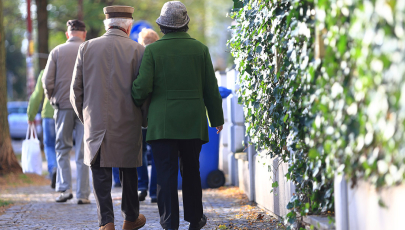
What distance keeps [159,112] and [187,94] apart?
0.90 feet

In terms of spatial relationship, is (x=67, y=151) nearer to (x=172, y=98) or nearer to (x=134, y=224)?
(x=134, y=224)

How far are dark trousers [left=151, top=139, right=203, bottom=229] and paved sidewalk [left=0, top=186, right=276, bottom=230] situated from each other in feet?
1.98

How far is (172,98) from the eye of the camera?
433 centimetres

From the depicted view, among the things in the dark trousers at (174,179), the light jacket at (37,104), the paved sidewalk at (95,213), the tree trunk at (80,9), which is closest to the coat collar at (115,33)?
the dark trousers at (174,179)

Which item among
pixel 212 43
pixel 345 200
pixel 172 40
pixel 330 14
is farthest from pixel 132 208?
pixel 212 43

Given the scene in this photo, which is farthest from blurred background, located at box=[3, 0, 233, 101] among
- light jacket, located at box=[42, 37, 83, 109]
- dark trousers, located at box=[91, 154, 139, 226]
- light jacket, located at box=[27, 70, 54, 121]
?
dark trousers, located at box=[91, 154, 139, 226]

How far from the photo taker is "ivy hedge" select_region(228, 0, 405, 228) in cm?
227

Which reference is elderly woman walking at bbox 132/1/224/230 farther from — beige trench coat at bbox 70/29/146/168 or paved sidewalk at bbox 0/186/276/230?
paved sidewalk at bbox 0/186/276/230

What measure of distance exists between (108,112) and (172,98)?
2.09 ft

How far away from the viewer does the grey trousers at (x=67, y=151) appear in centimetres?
663

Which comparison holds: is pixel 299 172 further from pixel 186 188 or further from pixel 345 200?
pixel 186 188

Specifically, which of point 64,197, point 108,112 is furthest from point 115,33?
point 64,197

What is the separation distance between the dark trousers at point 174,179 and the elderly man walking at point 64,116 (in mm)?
2448

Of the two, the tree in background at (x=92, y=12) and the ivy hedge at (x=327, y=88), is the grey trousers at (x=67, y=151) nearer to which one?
the ivy hedge at (x=327, y=88)
